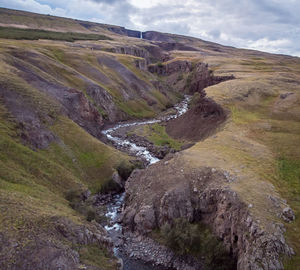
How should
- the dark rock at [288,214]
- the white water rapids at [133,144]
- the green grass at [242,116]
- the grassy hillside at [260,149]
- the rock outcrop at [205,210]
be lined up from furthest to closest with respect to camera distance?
the green grass at [242,116], the white water rapids at [133,144], the grassy hillside at [260,149], the dark rock at [288,214], the rock outcrop at [205,210]

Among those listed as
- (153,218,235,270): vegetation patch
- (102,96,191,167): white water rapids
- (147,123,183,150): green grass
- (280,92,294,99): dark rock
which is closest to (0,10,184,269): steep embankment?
(102,96,191,167): white water rapids

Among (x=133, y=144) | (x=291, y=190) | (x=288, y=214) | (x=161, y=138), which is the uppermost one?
(x=291, y=190)

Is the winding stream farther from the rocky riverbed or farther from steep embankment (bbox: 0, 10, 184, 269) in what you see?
steep embankment (bbox: 0, 10, 184, 269)

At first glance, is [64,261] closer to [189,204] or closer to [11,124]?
[189,204]

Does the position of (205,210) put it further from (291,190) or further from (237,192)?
(291,190)

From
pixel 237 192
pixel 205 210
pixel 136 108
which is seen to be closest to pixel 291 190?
pixel 237 192

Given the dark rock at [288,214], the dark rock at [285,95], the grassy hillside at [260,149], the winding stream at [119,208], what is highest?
the dark rock at [285,95]

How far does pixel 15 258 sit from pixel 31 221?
11.8 ft

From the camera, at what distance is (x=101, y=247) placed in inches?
1056

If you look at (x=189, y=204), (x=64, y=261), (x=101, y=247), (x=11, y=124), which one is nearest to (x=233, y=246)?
(x=189, y=204)

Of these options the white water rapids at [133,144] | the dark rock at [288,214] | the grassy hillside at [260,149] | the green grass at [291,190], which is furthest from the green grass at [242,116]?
the dark rock at [288,214]

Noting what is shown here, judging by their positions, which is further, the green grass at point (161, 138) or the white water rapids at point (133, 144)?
the green grass at point (161, 138)

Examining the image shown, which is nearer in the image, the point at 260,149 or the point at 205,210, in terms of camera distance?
the point at 205,210

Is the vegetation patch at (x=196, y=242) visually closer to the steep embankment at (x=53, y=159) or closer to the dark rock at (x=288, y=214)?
the steep embankment at (x=53, y=159)
